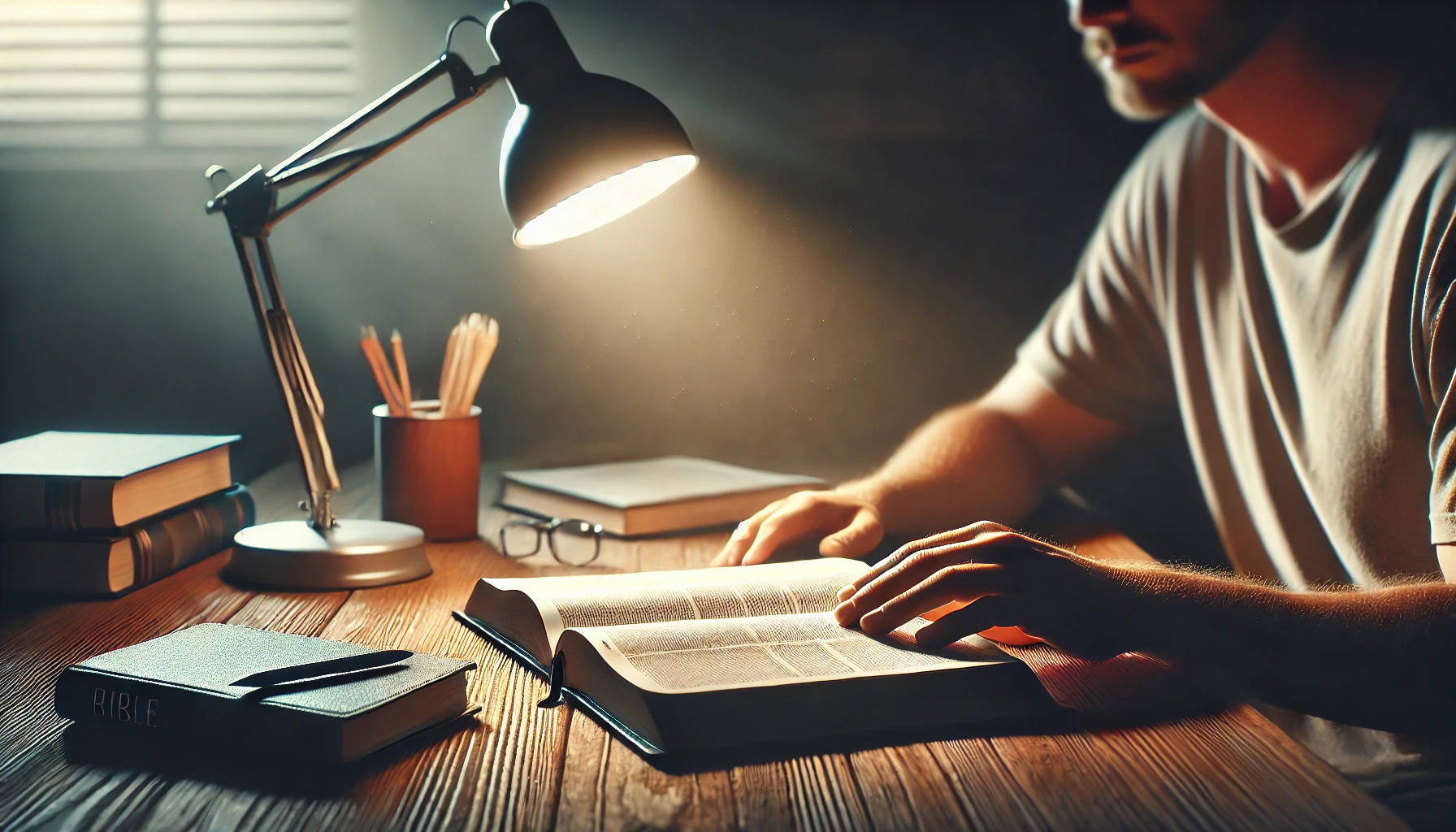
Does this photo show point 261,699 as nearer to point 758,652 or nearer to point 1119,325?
point 758,652

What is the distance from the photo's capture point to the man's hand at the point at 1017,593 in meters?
0.60

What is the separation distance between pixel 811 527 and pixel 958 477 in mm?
327

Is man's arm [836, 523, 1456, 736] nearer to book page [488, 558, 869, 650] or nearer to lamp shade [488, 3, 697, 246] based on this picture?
book page [488, 558, 869, 650]

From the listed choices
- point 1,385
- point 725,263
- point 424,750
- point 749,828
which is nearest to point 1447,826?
point 749,828

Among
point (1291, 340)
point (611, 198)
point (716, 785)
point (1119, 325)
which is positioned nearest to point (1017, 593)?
point (716, 785)

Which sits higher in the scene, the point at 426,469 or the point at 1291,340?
the point at 1291,340

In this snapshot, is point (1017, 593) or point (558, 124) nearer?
point (1017, 593)

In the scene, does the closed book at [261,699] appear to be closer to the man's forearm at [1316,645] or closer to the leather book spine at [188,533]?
the leather book spine at [188,533]

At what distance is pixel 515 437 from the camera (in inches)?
56.7

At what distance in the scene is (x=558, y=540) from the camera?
3.46 ft

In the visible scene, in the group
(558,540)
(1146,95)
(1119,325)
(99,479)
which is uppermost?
(1146,95)

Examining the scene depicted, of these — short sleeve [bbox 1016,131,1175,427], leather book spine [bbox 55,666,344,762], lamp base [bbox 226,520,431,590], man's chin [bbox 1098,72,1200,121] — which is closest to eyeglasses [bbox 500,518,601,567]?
lamp base [bbox 226,520,431,590]

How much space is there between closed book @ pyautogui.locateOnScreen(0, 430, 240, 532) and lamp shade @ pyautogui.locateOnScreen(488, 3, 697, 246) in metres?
0.39

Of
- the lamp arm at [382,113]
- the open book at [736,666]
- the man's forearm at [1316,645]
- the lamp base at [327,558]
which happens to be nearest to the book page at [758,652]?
the open book at [736,666]
